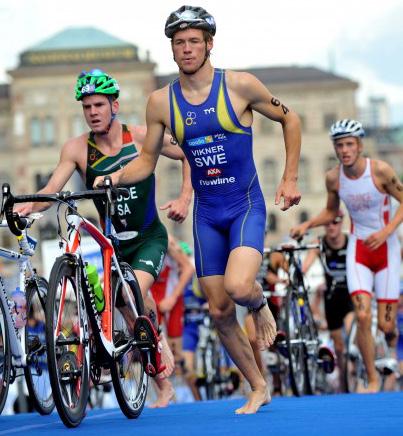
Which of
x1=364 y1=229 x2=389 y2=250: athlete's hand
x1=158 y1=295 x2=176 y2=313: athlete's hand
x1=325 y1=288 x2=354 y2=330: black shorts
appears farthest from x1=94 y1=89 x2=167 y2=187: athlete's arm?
x1=325 y1=288 x2=354 y2=330: black shorts

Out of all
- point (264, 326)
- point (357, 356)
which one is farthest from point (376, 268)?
point (264, 326)

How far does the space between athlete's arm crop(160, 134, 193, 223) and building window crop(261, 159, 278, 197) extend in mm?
89625

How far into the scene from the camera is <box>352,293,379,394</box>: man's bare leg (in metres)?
12.0

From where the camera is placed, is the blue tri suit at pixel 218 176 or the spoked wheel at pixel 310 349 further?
the spoked wheel at pixel 310 349

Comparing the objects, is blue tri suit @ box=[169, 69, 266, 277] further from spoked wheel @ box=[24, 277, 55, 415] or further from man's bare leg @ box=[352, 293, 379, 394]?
man's bare leg @ box=[352, 293, 379, 394]

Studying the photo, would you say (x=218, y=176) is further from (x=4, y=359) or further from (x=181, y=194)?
(x=4, y=359)

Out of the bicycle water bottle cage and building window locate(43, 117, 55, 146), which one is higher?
building window locate(43, 117, 55, 146)

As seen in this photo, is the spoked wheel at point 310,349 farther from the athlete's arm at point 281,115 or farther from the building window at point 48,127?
the building window at point 48,127

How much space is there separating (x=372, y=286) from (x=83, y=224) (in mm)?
5431

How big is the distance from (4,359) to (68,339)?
806 mm

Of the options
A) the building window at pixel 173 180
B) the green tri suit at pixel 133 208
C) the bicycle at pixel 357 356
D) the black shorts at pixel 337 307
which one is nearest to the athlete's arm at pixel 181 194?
the green tri suit at pixel 133 208

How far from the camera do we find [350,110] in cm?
10181

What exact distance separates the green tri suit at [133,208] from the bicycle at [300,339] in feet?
9.52

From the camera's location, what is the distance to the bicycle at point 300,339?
38.8 feet
